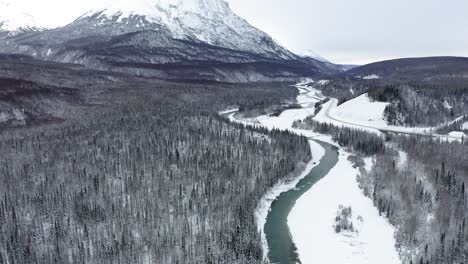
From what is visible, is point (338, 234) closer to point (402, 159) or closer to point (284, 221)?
point (284, 221)

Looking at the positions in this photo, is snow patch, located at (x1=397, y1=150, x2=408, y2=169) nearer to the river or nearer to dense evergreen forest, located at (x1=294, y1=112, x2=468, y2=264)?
dense evergreen forest, located at (x1=294, y1=112, x2=468, y2=264)

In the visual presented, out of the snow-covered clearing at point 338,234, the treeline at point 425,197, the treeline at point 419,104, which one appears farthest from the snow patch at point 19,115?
the treeline at point 419,104

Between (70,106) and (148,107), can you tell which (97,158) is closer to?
(148,107)

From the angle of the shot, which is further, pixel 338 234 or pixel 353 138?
pixel 353 138

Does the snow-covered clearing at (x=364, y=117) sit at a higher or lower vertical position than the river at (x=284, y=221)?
higher

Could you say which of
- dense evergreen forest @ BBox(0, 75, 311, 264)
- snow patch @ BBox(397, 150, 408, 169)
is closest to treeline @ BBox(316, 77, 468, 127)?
snow patch @ BBox(397, 150, 408, 169)

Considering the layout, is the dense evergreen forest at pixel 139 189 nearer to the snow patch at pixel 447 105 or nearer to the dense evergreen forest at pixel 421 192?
the dense evergreen forest at pixel 421 192

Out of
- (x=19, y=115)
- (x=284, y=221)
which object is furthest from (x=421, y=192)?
(x=19, y=115)

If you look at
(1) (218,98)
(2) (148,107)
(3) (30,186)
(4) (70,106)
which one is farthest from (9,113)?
(1) (218,98)
